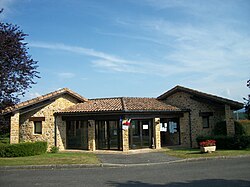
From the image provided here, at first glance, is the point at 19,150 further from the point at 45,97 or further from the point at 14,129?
the point at 45,97

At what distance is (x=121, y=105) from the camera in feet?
69.4

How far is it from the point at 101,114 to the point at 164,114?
5.07 metres

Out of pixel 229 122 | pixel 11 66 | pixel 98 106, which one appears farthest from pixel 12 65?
pixel 229 122

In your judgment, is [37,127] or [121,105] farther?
[37,127]

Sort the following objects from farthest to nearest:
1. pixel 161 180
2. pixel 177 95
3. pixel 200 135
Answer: pixel 177 95 → pixel 200 135 → pixel 161 180

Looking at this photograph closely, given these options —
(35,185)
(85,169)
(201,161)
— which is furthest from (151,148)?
(35,185)

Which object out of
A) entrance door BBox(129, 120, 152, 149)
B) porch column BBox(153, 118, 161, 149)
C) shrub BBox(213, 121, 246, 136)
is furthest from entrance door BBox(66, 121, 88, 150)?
shrub BBox(213, 121, 246, 136)

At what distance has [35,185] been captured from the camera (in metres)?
9.53

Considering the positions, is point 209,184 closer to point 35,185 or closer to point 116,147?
point 35,185

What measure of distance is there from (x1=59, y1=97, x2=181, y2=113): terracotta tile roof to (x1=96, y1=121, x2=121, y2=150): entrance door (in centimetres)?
119

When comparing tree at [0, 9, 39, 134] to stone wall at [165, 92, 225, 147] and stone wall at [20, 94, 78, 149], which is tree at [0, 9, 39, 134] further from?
stone wall at [165, 92, 225, 147]

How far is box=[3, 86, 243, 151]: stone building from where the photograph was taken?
805 inches

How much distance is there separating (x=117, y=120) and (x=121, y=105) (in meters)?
1.27

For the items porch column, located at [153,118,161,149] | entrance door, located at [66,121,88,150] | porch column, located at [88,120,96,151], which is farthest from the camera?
entrance door, located at [66,121,88,150]
